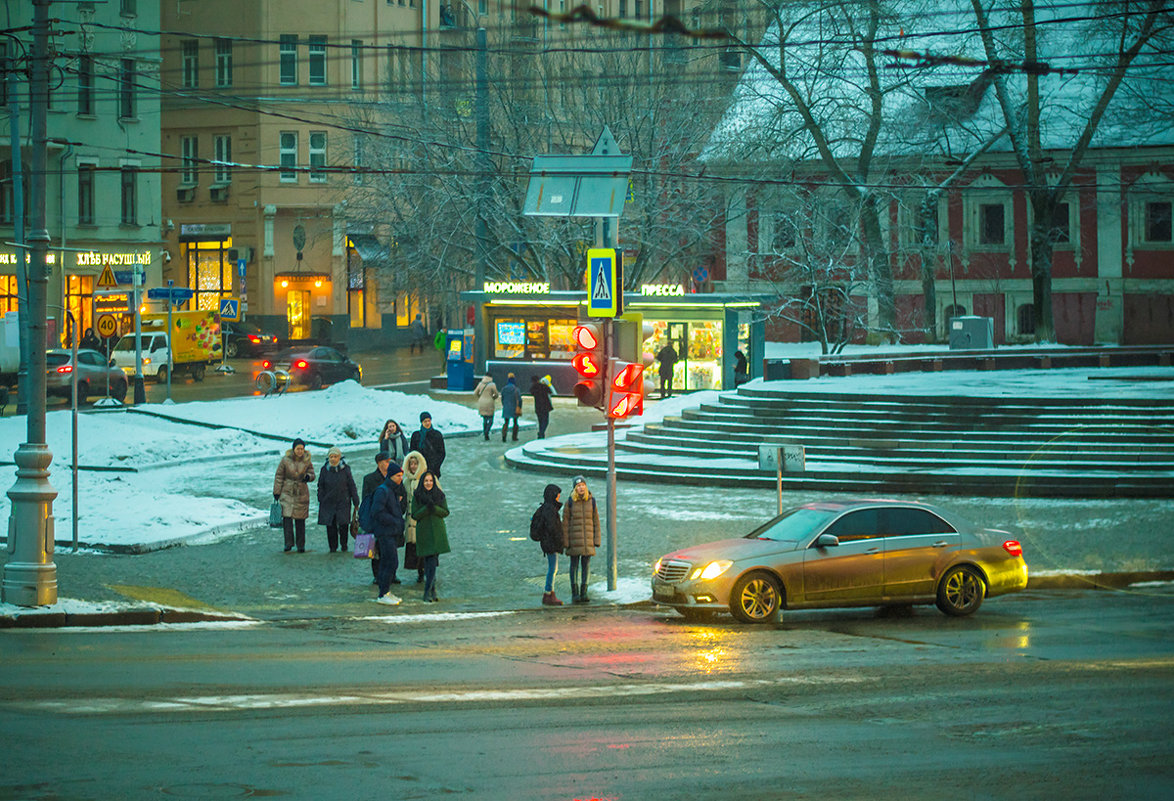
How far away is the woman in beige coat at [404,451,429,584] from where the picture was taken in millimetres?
17328

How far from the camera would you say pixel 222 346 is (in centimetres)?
5672

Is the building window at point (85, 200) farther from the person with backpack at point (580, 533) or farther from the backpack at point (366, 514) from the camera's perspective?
the person with backpack at point (580, 533)

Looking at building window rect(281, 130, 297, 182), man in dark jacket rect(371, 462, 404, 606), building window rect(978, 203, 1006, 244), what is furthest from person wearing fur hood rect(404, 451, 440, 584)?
building window rect(281, 130, 297, 182)

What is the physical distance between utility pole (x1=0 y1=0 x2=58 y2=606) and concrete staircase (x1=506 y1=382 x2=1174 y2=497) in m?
13.3

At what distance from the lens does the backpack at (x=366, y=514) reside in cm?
1725

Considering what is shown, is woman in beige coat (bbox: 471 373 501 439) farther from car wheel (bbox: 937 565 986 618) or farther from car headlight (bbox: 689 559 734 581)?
car wheel (bbox: 937 565 986 618)

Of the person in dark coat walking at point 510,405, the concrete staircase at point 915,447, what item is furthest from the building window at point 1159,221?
the person in dark coat walking at point 510,405

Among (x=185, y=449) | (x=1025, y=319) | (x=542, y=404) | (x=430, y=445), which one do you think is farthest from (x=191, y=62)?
(x=430, y=445)

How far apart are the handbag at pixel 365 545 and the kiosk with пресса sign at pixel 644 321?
25.3 meters

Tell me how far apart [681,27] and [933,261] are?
4243 centimetres

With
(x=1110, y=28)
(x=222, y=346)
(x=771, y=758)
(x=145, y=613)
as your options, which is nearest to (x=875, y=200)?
(x=1110, y=28)

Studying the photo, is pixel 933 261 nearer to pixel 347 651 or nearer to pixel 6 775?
pixel 347 651

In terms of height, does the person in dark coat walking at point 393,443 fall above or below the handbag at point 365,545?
above

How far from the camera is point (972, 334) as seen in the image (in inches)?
1613
